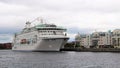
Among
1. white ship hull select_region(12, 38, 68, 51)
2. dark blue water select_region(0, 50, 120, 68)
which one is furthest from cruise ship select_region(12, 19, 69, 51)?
dark blue water select_region(0, 50, 120, 68)

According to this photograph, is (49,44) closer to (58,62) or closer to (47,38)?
(47,38)

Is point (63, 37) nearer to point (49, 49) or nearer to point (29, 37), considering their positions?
point (49, 49)

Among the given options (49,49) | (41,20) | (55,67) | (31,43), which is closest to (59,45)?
(49,49)

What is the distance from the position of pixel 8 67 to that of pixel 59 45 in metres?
68.8

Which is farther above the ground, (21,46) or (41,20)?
(41,20)

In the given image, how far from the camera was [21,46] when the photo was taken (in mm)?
147000

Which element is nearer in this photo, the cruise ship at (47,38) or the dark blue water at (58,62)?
the dark blue water at (58,62)

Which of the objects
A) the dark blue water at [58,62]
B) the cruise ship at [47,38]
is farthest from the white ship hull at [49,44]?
the dark blue water at [58,62]

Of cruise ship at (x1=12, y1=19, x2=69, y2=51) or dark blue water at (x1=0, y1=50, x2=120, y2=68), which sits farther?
cruise ship at (x1=12, y1=19, x2=69, y2=51)

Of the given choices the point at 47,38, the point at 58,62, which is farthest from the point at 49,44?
the point at 58,62

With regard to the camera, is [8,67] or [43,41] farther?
[43,41]

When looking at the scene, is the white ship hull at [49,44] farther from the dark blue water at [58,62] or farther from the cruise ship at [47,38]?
the dark blue water at [58,62]

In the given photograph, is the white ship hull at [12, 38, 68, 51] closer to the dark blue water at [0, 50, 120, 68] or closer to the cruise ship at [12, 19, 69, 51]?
the cruise ship at [12, 19, 69, 51]

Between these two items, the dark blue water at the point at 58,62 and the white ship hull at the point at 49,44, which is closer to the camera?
the dark blue water at the point at 58,62
